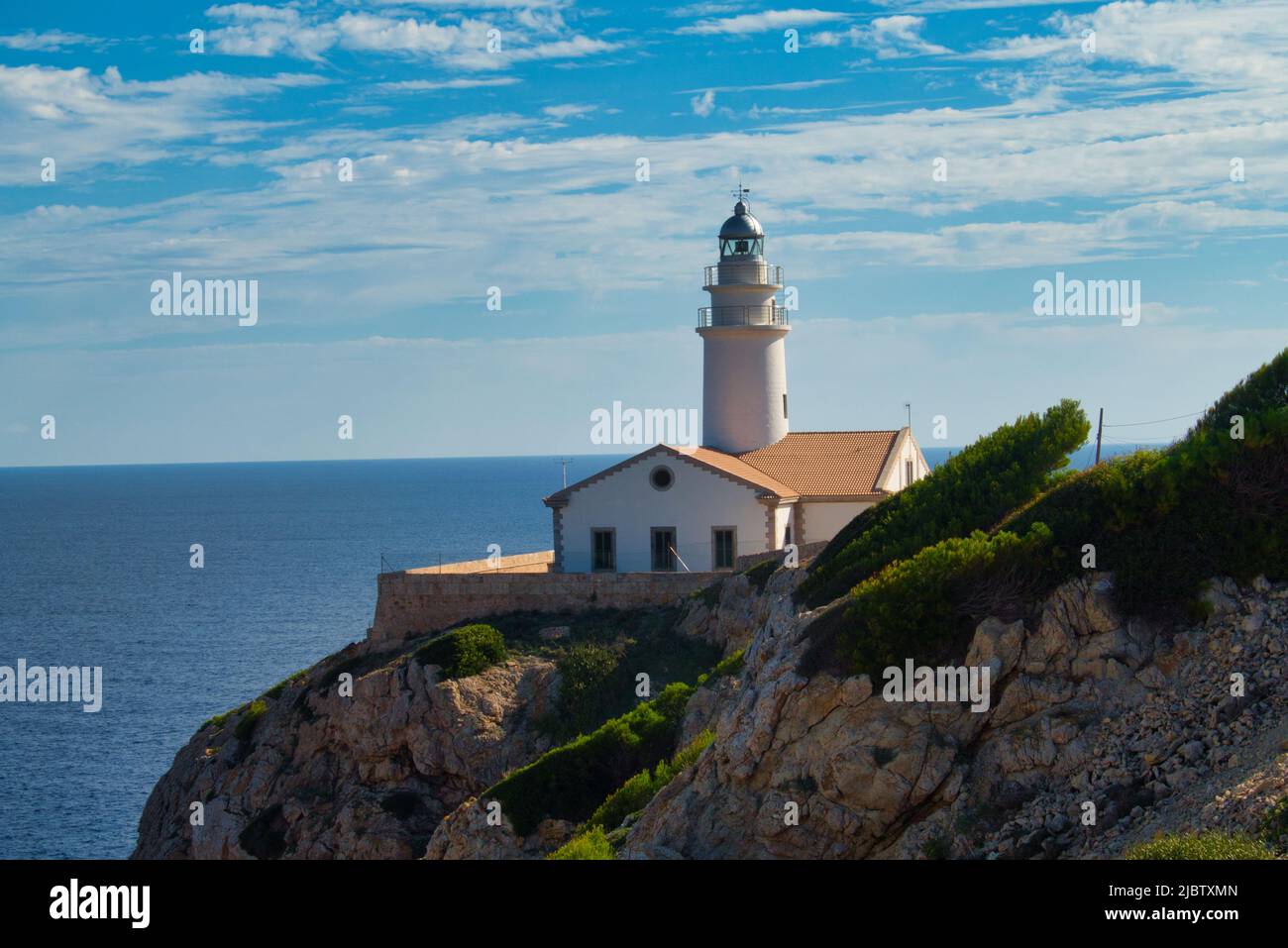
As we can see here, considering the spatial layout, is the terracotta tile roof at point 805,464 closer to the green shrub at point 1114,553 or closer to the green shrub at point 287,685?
the green shrub at point 287,685

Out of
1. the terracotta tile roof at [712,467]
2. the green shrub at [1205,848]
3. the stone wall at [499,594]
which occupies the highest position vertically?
the terracotta tile roof at [712,467]

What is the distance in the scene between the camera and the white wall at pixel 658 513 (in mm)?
42906

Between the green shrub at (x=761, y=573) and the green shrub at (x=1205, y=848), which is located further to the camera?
the green shrub at (x=761, y=573)

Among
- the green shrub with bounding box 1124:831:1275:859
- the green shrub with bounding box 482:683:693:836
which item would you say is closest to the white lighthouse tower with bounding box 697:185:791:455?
the green shrub with bounding box 482:683:693:836

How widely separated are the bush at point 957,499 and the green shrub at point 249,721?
63.9 ft

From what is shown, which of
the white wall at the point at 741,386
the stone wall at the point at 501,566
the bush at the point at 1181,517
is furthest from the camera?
the white wall at the point at 741,386

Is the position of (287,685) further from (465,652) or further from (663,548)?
(663,548)

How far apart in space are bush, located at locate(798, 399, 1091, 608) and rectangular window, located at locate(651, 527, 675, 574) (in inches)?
625

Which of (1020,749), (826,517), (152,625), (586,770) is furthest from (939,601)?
(152,625)

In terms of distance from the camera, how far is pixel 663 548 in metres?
43.4

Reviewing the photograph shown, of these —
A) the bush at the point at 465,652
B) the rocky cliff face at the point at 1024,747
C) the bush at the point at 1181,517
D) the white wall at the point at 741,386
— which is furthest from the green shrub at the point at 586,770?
the white wall at the point at 741,386

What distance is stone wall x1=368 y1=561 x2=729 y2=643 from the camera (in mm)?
39938

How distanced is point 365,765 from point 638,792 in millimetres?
13260
